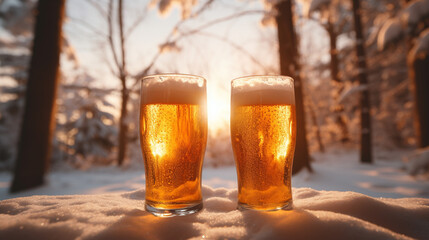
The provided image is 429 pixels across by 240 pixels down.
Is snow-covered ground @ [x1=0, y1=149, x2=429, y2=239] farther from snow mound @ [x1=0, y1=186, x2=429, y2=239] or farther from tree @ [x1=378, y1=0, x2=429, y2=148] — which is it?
tree @ [x1=378, y1=0, x2=429, y2=148]

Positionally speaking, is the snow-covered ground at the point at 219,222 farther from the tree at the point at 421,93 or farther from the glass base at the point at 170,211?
the tree at the point at 421,93

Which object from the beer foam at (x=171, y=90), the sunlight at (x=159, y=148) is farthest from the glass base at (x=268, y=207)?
the beer foam at (x=171, y=90)

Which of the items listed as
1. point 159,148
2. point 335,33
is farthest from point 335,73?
point 159,148

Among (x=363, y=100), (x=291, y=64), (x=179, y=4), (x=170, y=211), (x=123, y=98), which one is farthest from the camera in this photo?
(x=123, y=98)

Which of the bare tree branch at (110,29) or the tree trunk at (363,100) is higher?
the bare tree branch at (110,29)

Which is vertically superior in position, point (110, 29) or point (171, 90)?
point (110, 29)

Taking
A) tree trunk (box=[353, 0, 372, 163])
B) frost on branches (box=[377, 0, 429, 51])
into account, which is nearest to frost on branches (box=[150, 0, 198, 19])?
frost on branches (box=[377, 0, 429, 51])

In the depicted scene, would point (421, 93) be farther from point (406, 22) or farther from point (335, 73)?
point (335, 73)
